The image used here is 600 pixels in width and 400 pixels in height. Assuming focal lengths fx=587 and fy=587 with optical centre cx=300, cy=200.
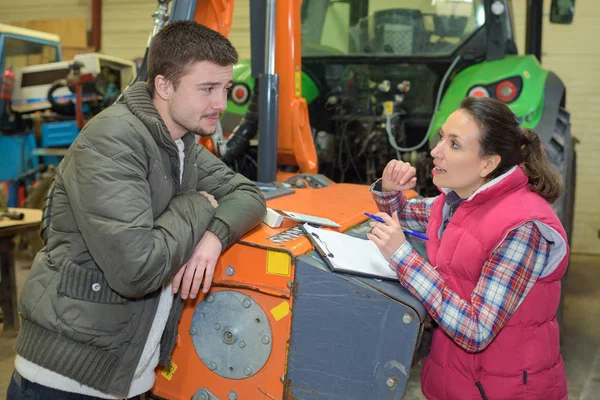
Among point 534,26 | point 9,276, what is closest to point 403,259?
point 9,276

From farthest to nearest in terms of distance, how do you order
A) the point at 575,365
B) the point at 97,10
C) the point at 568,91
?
the point at 97,10 < the point at 568,91 < the point at 575,365

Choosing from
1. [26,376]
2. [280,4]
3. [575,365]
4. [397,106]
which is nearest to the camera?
Answer: [26,376]

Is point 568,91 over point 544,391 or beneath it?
over

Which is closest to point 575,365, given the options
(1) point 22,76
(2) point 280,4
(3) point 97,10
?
(2) point 280,4

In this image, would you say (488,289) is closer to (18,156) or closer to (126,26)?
(18,156)

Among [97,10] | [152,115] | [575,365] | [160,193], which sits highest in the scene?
[97,10]

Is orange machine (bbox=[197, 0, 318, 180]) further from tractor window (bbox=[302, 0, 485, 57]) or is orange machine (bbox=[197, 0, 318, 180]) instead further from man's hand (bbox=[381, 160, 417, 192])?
man's hand (bbox=[381, 160, 417, 192])

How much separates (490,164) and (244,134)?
169 cm

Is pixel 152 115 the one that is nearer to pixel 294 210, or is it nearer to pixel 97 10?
pixel 294 210

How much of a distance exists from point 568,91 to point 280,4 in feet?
13.6

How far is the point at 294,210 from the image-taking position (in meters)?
2.06

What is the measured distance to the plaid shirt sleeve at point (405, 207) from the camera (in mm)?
1869

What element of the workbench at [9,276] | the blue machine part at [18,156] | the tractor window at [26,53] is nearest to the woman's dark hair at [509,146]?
the workbench at [9,276]

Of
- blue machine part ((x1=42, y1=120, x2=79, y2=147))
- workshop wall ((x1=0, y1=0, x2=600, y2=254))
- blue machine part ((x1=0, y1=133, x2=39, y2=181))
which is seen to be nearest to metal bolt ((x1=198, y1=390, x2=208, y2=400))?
blue machine part ((x1=42, y1=120, x2=79, y2=147))
